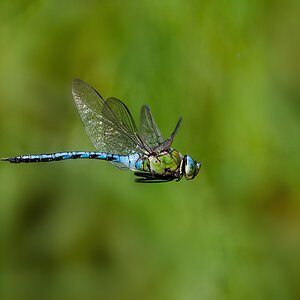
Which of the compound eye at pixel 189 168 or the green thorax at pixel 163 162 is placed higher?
the green thorax at pixel 163 162

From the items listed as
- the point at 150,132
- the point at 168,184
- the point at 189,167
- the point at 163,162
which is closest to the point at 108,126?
the point at 150,132

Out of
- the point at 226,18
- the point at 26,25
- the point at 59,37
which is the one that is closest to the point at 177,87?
the point at 226,18

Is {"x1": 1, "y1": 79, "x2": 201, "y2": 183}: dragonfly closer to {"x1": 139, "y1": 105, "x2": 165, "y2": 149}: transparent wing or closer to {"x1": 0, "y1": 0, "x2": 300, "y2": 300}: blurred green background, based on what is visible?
{"x1": 139, "y1": 105, "x2": 165, "y2": 149}: transparent wing

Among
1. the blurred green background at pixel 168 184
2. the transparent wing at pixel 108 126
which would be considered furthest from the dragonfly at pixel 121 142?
the blurred green background at pixel 168 184

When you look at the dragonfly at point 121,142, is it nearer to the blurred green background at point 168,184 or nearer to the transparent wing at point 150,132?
the transparent wing at point 150,132

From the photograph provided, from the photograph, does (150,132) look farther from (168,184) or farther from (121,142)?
(168,184)
